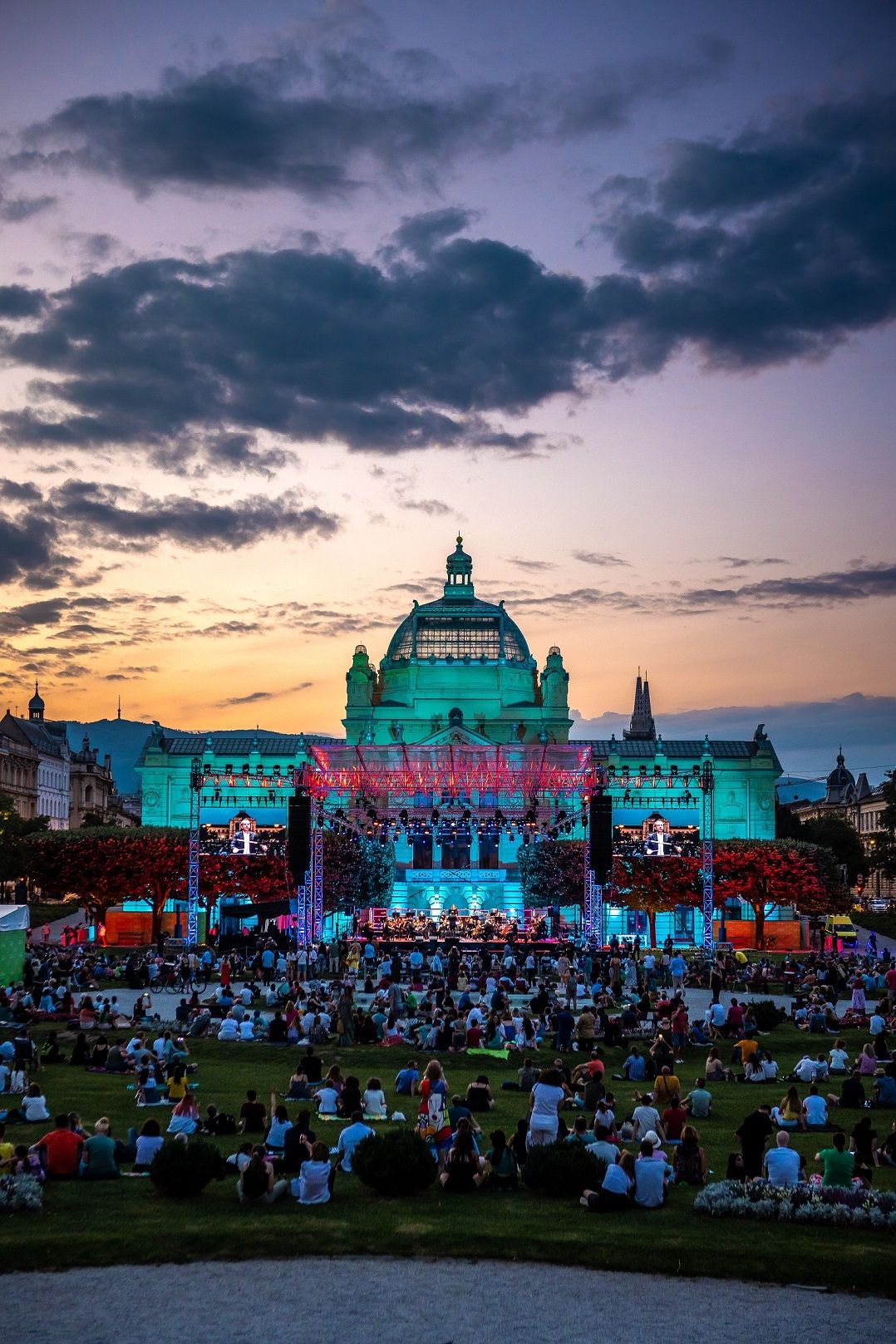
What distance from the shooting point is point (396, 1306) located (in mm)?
14367

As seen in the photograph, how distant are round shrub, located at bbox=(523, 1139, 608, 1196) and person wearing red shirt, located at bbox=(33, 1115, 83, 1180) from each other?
20.5 ft

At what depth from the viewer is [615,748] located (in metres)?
136

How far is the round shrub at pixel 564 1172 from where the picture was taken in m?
18.6

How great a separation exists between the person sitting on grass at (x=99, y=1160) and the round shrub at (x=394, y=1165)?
343cm

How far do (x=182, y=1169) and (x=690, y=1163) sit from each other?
22.9ft

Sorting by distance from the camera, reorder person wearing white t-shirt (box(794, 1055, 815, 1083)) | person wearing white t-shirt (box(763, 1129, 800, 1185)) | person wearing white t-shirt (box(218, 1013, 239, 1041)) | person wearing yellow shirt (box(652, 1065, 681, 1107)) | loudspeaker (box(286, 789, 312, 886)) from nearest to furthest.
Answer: person wearing white t-shirt (box(763, 1129, 800, 1185)) < person wearing yellow shirt (box(652, 1065, 681, 1107)) < person wearing white t-shirt (box(794, 1055, 815, 1083)) < person wearing white t-shirt (box(218, 1013, 239, 1041)) < loudspeaker (box(286, 789, 312, 886))

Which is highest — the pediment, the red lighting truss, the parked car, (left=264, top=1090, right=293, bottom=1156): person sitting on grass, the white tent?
the pediment

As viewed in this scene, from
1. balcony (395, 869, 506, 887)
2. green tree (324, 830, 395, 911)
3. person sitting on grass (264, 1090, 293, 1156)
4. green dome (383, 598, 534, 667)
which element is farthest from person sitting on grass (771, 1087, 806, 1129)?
green dome (383, 598, 534, 667)

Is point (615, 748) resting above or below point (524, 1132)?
above

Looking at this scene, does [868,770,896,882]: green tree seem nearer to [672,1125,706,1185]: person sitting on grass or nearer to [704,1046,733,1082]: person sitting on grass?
[704,1046,733,1082]: person sitting on grass

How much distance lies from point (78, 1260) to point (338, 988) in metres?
28.9

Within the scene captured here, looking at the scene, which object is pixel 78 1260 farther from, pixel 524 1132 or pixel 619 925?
pixel 619 925

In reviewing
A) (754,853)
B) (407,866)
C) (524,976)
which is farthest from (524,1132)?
(407,866)

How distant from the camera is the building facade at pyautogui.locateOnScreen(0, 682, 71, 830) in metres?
150
